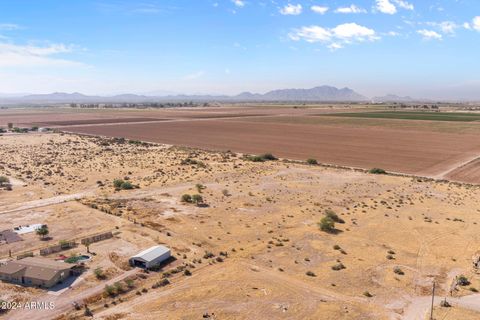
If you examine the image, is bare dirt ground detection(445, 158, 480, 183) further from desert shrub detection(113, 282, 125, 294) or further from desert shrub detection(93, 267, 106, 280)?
desert shrub detection(93, 267, 106, 280)

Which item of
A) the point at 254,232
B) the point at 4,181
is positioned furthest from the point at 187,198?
the point at 4,181

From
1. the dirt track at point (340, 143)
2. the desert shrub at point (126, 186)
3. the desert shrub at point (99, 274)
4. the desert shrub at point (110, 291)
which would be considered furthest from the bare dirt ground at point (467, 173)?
the desert shrub at point (110, 291)

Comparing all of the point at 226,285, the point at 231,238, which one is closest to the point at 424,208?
the point at 231,238

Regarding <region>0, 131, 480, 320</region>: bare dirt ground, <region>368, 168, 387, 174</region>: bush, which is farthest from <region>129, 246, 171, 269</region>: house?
<region>368, 168, 387, 174</region>: bush

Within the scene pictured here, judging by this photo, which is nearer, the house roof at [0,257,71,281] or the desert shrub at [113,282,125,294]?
the desert shrub at [113,282,125,294]

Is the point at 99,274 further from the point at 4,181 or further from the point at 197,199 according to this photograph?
the point at 4,181

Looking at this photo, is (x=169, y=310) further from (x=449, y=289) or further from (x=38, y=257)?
(x=449, y=289)
